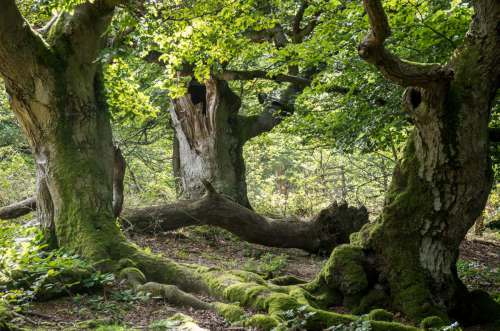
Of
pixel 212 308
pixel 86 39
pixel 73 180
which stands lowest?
pixel 212 308

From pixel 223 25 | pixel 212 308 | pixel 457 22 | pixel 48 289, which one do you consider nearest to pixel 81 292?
pixel 48 289

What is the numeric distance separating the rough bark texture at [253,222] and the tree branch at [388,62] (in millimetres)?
6858

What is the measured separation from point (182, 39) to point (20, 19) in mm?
3097

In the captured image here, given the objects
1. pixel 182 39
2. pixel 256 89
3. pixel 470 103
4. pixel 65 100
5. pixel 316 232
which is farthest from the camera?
pixel 256 89

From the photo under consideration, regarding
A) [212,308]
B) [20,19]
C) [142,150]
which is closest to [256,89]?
[142,150]

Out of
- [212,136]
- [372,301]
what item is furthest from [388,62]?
[212,136]

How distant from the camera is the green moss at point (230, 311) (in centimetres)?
603

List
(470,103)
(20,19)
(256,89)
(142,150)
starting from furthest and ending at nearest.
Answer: (142,150)
(256,89)
(20,19)
(470,103)

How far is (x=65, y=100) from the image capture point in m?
8.14

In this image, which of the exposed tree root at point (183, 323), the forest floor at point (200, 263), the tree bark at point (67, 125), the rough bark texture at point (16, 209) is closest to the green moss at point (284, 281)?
the forest floor at point (200, 263)

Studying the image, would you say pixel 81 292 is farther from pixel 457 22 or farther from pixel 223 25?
pixel 457 22

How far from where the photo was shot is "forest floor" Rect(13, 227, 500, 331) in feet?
18.8

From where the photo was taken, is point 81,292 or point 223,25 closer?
point 81,292

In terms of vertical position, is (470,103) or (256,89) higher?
(256,89)
